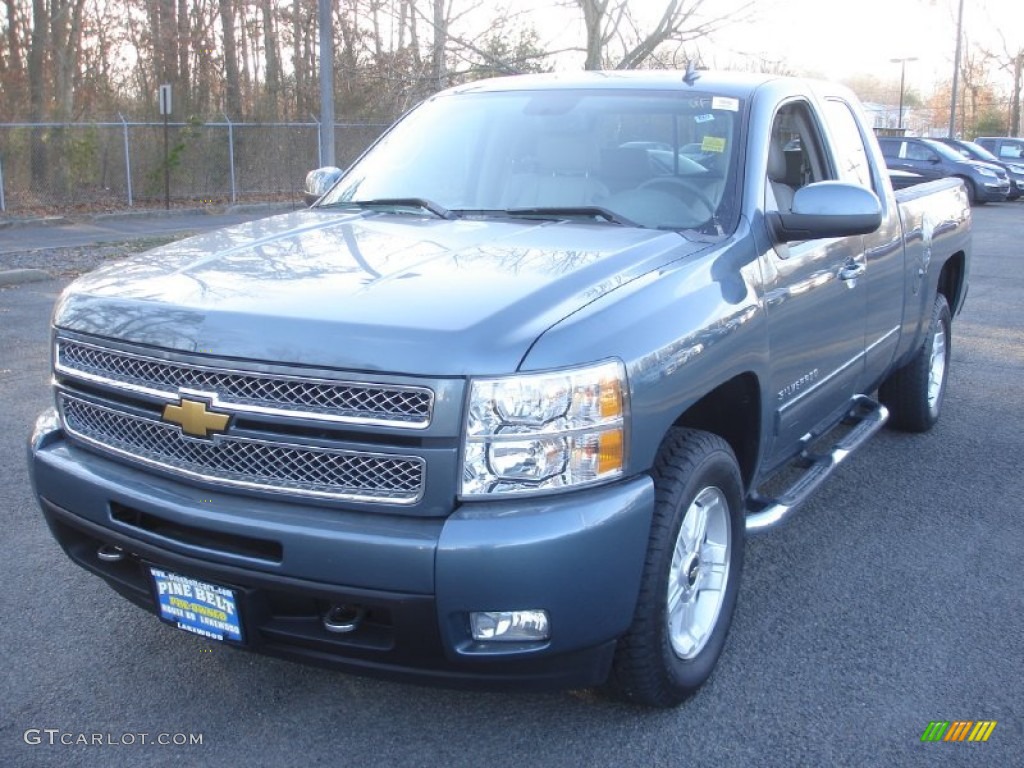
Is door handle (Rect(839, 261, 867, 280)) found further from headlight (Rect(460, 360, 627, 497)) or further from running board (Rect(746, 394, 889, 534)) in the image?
headlight (Rect(460, 360, 627, 497))

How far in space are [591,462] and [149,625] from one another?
6.23ft

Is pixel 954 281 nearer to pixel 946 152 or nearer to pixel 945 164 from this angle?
pixel 945 164

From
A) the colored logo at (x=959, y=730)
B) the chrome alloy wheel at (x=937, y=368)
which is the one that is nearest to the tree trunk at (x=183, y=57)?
the chrome alloy wheel at (x=937, y=368)

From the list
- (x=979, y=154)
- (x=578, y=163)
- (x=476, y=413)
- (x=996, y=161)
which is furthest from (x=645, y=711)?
(x=996, y=161)

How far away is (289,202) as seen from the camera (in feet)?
78.1

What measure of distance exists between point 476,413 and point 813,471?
2140mm

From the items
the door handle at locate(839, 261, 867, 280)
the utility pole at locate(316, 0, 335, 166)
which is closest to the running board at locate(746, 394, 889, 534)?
the door handle at locate(839, 261, 867, 280)

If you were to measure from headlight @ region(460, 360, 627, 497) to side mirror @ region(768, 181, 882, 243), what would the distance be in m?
1.33

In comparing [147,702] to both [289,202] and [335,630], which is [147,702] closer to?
[335,630]

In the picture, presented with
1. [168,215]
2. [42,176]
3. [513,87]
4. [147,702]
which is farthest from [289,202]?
[147,702]

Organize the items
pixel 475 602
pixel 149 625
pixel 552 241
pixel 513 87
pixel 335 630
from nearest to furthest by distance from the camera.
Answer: pixel 475 602
pixel 335 630
pixel 552 241
pixel 149 625
pixel 513 87

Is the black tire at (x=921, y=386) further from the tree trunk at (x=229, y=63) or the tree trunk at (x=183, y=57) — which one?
the tree trunk at (x=229, y=63)

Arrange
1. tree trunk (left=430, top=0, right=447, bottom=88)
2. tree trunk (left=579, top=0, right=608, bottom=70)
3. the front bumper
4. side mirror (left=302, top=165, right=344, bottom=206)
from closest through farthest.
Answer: the front bumper < side mirror (left=302, top=165, right=344, bottom=206) < tree trunk (left=579, top=0, right=608, bottom=70) < tree trunk (left=430, top=0, right=447, bottom=88)

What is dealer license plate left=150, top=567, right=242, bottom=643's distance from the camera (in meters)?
2.84
